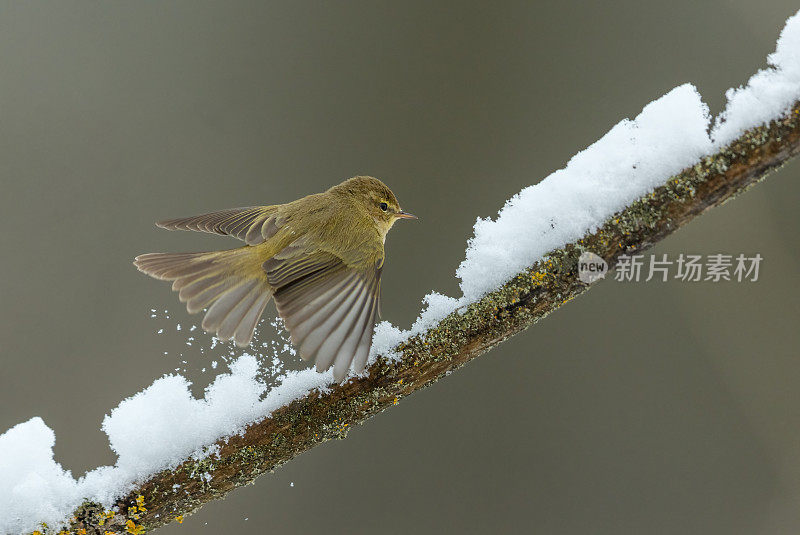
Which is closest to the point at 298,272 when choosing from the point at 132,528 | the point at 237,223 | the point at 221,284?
the point at 221,284

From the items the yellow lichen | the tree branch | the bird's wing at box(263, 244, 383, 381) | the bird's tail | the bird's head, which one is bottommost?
the yellow lichen

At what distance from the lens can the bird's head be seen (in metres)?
1.71

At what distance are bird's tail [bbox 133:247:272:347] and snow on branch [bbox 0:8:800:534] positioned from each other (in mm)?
182

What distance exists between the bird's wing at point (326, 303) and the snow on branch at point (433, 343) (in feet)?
0.21

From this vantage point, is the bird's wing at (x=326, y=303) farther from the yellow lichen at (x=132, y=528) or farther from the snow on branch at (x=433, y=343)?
the yellow lichen at (x=132, y=528)

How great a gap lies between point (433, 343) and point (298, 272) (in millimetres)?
402

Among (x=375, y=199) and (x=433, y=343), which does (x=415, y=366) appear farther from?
(x=375, y=199)

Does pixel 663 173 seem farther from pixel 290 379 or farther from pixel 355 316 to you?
pixel 290 379

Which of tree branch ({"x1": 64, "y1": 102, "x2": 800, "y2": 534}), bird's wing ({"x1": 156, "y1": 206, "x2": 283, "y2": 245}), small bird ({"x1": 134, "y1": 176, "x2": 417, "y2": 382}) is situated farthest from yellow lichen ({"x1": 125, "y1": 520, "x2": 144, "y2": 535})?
bird's wing ({"x1": 156, "y1": 206, "x2": 283, "y2": 245})

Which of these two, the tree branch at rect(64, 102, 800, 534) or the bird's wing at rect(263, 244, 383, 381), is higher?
the bird's wing at rect(263, 244, 383, 381)

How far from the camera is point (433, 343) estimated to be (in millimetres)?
1238

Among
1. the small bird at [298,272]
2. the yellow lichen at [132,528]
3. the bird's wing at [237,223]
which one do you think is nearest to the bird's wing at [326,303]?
the small bird at [298,272]

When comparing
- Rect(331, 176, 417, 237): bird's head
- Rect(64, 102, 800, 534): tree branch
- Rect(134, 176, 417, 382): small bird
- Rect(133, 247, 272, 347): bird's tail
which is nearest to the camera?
Rect(64, 102, 800, 534): tree branch

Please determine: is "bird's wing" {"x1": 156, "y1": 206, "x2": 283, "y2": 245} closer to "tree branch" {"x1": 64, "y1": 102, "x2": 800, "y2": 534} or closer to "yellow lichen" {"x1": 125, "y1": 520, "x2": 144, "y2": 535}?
"tree branch" {"x1": 64, "y1": 102, "x2": 800, "y2": 534}
